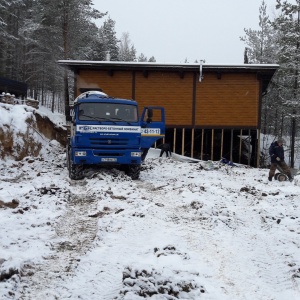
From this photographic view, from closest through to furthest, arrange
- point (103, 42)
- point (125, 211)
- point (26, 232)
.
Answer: point (26, 232) → point (125, 211) → point (103, 42)

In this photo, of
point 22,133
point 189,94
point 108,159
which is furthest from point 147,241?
point 189,94

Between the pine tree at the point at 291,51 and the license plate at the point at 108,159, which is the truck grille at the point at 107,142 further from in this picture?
the pine tree at the point at 291,51

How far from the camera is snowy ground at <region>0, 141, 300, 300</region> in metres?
3.75

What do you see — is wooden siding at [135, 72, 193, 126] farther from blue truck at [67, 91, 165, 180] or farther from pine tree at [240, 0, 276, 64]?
pine tree at [240, 0, 276, 64]

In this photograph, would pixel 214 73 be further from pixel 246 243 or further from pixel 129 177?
pixel 246 243

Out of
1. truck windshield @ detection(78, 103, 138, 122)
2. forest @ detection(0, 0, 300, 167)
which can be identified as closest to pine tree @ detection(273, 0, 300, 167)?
forest @ detection(0, 0, 300, 167)

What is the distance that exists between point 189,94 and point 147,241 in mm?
17918

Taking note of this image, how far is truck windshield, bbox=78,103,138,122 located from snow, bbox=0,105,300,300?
87.4 inches

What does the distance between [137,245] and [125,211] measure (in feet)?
6.19

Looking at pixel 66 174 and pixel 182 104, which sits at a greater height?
pixel 182 104

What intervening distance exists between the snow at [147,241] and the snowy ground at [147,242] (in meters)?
0.01

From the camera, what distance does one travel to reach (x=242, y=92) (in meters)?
22.1

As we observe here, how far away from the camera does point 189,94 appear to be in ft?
73.1

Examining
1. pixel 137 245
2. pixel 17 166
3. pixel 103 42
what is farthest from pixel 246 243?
pixel 103 42
